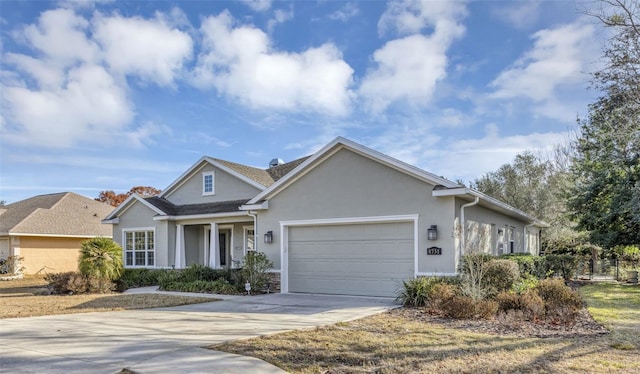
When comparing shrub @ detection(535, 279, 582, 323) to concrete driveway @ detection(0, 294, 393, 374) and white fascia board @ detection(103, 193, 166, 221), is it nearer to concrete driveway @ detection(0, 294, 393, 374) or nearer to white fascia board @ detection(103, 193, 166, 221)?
concrete driveway @ detection(0, 294, 393, 374)

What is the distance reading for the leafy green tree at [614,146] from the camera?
37.9 ft

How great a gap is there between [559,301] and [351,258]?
6.25m

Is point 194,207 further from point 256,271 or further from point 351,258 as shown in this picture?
point 351,258

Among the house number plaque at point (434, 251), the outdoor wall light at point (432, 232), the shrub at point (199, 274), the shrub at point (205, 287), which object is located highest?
the outdoor wall light at point (432, 232)

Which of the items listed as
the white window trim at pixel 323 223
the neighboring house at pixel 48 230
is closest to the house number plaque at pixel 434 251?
the white window trim at pixel 323 223

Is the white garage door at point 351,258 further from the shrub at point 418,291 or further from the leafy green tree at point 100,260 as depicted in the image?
the leafy green tree at point 100,260

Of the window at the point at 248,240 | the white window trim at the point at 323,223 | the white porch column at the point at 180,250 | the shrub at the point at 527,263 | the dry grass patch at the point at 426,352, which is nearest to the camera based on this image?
the dry grass patch at the point at 426,352

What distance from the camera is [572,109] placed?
23.2 m

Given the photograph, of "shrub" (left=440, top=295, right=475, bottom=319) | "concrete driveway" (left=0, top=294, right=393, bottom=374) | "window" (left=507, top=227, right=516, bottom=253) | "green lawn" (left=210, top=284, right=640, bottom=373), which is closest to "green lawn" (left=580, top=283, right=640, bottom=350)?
"green lawn" (left=210, top=284, right=640, bottom=373)

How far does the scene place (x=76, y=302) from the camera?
533 inches

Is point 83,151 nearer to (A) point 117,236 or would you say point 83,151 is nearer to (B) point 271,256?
(A) point 117,236

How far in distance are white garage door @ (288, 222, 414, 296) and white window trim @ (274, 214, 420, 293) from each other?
142 mm

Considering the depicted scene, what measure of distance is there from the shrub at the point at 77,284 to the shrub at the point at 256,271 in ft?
18.7

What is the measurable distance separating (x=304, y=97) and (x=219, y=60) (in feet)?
11.4
